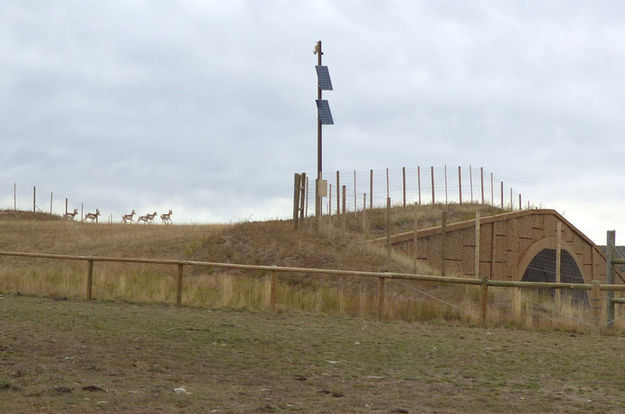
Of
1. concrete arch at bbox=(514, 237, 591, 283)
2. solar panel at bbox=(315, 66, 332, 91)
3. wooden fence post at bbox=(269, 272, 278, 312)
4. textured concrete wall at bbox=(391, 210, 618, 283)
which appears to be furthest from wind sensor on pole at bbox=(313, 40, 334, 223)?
wooden fence post at bbox=(269, 272, 278, 312)

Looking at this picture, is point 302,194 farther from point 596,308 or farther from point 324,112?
point 596,308

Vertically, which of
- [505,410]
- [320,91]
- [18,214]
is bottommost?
[505,410]

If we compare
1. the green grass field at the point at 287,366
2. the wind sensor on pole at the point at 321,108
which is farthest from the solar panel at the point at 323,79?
the green grass field at the point at 287,366

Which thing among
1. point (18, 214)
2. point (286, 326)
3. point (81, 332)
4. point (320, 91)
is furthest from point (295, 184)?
point (18, 214)

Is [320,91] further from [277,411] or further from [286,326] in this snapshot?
[277,411]

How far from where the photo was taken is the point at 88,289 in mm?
17734

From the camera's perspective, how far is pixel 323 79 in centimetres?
2791

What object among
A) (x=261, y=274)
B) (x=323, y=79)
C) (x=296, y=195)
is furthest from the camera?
(x=323, y=79)

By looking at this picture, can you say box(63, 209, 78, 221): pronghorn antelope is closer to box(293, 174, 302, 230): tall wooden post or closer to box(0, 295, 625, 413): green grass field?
box(293, 174, 302, 230): tall wooden post

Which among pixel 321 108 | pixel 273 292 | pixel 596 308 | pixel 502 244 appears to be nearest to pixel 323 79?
pixel 321 108

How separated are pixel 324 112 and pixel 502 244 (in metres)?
8.53

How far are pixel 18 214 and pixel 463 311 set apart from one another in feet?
139

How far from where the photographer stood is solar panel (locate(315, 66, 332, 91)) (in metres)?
27.8

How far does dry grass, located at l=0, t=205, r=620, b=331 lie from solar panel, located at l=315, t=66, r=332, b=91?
4.83m
